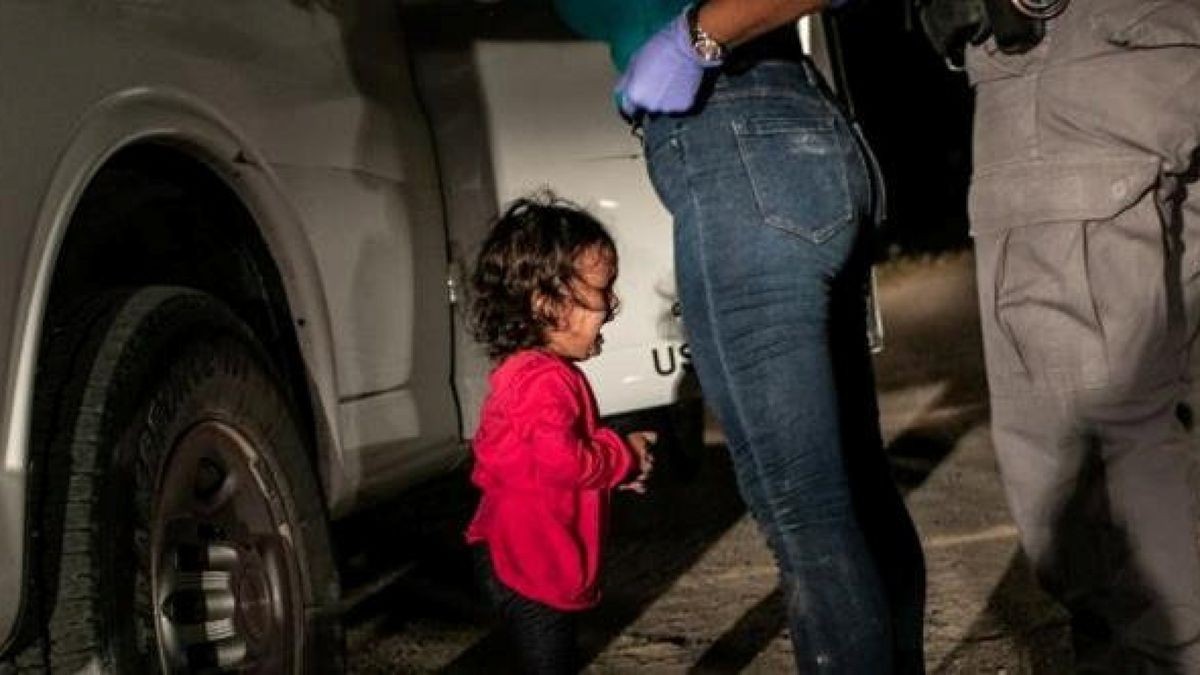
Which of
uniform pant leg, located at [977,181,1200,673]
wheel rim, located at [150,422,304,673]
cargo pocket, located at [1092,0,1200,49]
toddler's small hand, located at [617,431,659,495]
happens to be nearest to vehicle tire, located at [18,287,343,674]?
wheel rim, located at [150,422,304,673]

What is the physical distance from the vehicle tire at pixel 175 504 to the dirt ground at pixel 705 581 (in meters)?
0.89

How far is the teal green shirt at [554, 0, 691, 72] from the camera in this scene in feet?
7.21

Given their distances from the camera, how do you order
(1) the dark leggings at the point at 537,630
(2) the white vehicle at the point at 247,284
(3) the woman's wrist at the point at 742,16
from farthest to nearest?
(1) the dark leggings at the point at 537,630, (2) the white vehicle at the point at 247,284, (3) the woman's wrist at the point at 742,16

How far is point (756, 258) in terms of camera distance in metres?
2.09

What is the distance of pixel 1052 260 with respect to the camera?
2316 millimetres

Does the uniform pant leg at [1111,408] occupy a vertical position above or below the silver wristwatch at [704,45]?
below

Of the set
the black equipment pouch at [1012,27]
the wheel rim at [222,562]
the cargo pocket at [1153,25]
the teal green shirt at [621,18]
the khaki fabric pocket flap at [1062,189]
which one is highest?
the teal green shirt at [621,18]

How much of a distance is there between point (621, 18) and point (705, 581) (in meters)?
2.16

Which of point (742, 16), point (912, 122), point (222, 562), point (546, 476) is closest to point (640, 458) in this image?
point (546, 476)

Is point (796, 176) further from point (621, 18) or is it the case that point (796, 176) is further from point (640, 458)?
point (640, 458)

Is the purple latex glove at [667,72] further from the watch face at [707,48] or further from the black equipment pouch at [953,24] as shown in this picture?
the black equipment pouch at [953,24]

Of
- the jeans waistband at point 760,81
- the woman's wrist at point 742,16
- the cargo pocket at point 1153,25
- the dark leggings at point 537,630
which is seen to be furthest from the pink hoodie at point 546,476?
the cargo pocket at point 1153,25

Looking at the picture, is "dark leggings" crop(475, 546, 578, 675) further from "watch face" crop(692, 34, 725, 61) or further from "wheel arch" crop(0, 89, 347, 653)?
"watch face" crop(692, 34, 725, 61)

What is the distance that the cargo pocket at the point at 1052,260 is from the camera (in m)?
2.26
